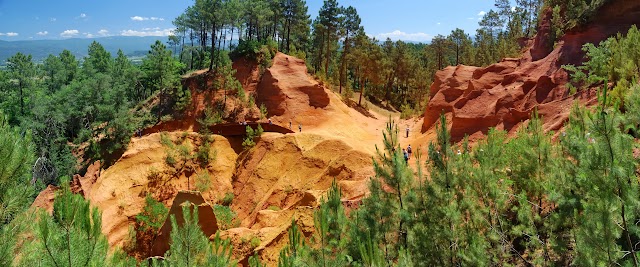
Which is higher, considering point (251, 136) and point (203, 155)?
point (251, 136)

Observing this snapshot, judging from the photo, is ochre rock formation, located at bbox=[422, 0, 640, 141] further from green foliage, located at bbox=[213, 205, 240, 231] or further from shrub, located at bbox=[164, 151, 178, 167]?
shrub, located at bbox=[164, 151, 178, 167]

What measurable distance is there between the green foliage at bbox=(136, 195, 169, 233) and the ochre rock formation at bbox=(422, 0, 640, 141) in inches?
700

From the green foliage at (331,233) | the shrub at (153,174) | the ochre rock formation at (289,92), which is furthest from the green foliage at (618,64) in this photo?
the shrub at (153,174)

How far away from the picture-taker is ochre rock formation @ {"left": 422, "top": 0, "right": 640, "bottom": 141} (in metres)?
20.7

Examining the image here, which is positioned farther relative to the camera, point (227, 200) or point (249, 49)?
point (249, 49)

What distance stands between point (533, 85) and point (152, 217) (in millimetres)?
24253

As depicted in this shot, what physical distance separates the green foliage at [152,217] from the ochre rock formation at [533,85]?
17.8 m

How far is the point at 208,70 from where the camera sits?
1437 inches

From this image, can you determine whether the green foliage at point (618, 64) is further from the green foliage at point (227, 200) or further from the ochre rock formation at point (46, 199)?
the ochre rock formation at point (46, 199)

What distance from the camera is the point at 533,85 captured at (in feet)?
76.6

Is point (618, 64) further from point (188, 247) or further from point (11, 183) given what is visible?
point (11, 183)

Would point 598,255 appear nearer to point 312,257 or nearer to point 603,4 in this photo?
point 312,257

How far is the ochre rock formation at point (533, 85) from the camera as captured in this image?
20.7 m

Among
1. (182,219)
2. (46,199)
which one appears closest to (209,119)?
(46,199)
